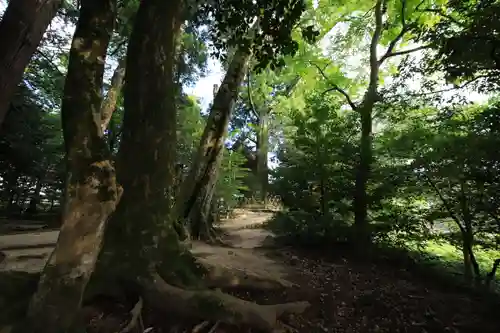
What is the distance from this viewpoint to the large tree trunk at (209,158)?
734 centimetres

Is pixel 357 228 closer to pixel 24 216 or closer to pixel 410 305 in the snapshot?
pixel 410 305

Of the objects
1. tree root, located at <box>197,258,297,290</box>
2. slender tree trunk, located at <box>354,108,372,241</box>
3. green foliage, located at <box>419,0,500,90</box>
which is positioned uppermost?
green foliage, located at <box>419,0,500,90</box>

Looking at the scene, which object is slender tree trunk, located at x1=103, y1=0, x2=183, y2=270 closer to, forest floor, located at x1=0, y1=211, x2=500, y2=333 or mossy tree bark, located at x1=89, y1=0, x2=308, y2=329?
mossy tree bark, located at x1=89, y1=0, x2=308, y2=329

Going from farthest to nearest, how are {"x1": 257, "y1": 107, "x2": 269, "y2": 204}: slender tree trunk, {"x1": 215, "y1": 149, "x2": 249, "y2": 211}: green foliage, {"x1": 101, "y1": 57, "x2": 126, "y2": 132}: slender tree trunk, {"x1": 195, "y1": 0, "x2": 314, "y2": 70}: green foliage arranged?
{"x1": 257, "y1": 107, "x2": 269, "y2": 204}: slender tree trunk, {"x1": 215, "y1": 149, "x2": 249, "y2": 211}: green foliage, {"x1": 101, "y1": 57, "x2": 126, "y2": 132}: slender tree trunk, {"x1": 195, "y1": 0, "x2": 314, "y2": 70}: green foliage

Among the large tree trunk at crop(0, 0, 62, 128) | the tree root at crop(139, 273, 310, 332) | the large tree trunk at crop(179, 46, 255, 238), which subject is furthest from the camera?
the large tree trunk at crop(179, 46, 255, 238)

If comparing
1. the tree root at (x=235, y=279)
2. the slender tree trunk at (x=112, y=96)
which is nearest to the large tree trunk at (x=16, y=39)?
the tree root at (x=235, y=279)

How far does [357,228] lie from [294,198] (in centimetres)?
149

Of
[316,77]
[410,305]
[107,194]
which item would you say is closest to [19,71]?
[107,194]

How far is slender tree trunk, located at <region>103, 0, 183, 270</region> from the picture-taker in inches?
150

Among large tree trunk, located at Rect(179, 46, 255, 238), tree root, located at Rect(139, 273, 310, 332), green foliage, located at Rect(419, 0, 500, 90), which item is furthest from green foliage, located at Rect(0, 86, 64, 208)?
green foliage, located at Rect(419, 0, 500, 90)

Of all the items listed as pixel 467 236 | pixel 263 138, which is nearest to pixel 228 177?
pixel 467 236

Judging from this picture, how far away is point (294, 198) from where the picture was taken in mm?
7699

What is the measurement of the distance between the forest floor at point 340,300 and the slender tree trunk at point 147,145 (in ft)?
2.26

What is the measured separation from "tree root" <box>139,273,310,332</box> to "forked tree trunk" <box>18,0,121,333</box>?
37.8 inches
